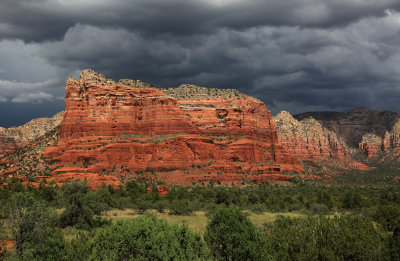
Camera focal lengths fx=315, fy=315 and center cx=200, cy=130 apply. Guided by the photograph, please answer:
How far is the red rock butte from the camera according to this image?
92188 mm

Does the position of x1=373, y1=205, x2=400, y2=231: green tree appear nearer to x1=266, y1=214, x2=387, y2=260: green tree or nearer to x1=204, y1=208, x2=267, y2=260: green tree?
x1=266, y1=214, x2=387, y2=260: green tree

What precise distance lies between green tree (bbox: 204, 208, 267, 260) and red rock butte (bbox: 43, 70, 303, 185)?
2734 inches

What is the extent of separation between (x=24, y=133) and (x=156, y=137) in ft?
310

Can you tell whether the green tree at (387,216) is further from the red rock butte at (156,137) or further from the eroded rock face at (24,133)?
the eroded rock face at (24,133)

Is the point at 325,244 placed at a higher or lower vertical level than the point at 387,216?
higher

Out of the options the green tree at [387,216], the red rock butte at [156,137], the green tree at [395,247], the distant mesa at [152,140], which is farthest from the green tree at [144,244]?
the red rock butte at [156,137]

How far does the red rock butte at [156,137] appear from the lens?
92188 millimetres

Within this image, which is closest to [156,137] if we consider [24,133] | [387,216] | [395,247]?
[387,216]

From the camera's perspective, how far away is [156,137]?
10012cm

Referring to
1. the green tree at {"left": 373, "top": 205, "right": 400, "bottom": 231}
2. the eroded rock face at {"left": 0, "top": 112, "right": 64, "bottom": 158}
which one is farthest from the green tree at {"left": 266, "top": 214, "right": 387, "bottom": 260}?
the eroded rock face at {"left": 0, "top": 112, "right": 64, "bottom": 158}

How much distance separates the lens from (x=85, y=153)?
303 ft

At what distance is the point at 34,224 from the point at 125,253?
11.4 m

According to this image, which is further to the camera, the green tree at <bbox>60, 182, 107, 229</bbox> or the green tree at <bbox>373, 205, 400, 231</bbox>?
the green tree at <bbox>373, 205, 400, 231</bbox>

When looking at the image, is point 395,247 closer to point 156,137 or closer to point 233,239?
point 233,239
